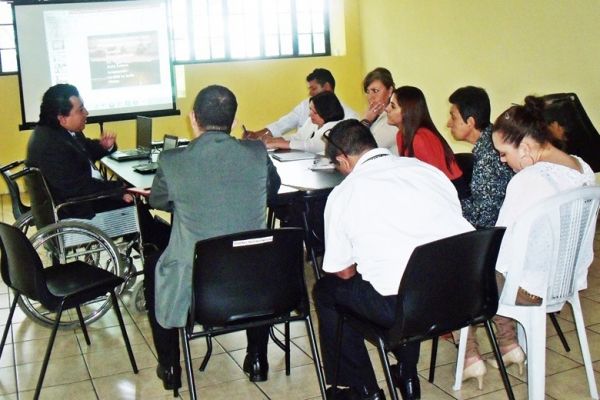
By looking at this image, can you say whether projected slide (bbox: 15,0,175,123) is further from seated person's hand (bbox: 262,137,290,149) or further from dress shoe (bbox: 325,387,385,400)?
dress shoe (bbox: 325,387,385,400)

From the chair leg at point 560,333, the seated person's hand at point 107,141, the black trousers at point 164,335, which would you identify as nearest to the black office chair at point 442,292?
the black trousers at point 164,335

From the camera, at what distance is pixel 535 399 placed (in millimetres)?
2438

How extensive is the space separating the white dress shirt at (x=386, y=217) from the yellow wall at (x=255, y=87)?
582cm

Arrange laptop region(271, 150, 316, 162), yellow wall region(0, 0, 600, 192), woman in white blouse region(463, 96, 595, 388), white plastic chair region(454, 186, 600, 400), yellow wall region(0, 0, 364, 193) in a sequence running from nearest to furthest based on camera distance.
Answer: white plastic chair region(454, 186, 600, 400) → woman in white blouse region(463, 96, 595, 388) → laptop region(271, 150, 316, 162) → yellow wall region(0, 0, 600, 192) → yellow wall region(0, 0, 364, 193)

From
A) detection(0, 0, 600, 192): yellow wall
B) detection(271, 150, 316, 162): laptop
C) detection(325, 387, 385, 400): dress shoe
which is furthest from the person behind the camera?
detection(0, 0, 600, 192): yellow wall

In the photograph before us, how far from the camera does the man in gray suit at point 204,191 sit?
8.11 ft

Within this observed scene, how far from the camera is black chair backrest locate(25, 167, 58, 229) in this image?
3.63 metres

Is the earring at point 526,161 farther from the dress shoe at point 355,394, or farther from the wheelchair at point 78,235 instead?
the wheelchair at point 78,235

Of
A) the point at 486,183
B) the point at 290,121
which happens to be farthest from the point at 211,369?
the point at 290,121

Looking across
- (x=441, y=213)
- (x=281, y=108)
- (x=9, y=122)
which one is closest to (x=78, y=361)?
(x=441, y=213)

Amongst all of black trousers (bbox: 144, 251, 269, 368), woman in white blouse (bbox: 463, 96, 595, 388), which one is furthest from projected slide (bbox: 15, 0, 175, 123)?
woman in white blouse (bbox: 463, 96, 595, 388)

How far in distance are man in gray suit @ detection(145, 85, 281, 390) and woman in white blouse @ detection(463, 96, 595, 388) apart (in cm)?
86

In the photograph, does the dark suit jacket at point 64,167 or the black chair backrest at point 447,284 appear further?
the dark suit jacket at point 64,167

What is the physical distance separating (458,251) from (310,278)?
2.25 metres
